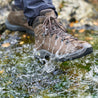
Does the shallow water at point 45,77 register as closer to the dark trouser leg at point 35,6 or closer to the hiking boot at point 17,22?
the dark trouser leg at point 35,6

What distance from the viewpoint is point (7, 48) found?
8.56 feet

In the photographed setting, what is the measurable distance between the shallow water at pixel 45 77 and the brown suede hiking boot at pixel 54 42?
121mm

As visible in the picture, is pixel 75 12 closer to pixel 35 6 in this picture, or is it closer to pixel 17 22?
pixel 17 22

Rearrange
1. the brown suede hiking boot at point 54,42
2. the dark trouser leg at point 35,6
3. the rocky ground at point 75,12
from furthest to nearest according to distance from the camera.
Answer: the rocky ground at point 75,12
the dark trouser leg at point 35,6
the brown suede hiking boot at point 54,42

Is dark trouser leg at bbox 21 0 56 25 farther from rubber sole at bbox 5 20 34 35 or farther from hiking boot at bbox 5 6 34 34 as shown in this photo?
rubber sole at bbox 5 20 34 35

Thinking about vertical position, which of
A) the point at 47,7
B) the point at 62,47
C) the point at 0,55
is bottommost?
the point at 0,55

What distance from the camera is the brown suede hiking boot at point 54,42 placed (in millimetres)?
1993

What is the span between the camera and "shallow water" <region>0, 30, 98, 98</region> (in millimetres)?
1589

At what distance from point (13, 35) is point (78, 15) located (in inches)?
65.3

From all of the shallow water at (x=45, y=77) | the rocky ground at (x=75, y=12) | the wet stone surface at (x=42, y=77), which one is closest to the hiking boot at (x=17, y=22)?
the rocky ground at (x=75, y=12)

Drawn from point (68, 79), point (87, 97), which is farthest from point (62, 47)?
point (87, 97)

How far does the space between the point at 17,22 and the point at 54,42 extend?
1208 millimetres

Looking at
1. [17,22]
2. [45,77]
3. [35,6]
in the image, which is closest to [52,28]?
[35,6]

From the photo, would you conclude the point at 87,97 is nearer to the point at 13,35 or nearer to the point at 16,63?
the point at 16,63
